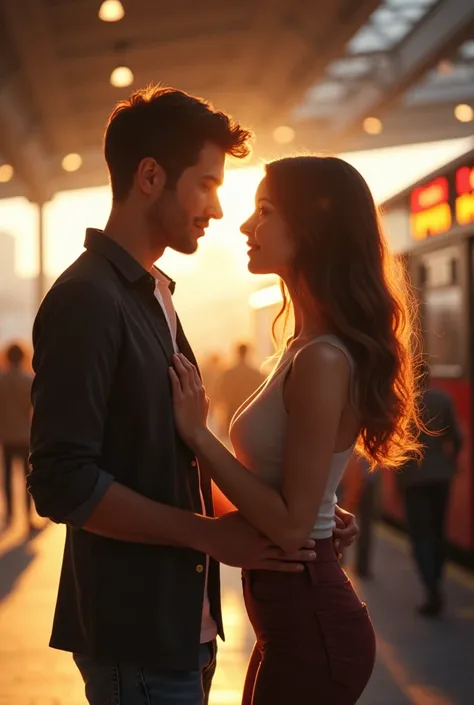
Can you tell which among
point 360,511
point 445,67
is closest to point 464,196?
point 360,511

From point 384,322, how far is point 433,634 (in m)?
4.56

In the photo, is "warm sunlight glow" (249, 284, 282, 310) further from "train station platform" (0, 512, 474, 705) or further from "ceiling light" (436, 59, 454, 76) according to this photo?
"train station platform" (0, 512, 474, 705)

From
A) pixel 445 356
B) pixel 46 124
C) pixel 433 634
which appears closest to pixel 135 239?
pixel 433 634

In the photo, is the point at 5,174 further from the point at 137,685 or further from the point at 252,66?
the point at 137,685

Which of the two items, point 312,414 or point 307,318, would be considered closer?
point 312,414

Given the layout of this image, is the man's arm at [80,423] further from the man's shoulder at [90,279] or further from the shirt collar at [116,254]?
the shirt collar at [116,254]

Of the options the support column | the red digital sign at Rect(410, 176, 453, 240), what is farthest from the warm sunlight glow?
the red digital sign at Rect(410, 176, 453, 240)

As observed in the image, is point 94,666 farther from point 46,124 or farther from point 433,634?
point 46,124

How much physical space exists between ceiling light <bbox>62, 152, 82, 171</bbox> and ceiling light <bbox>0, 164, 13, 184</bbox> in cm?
89

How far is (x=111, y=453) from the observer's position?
7.52ft

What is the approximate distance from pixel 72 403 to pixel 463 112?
17491 mm

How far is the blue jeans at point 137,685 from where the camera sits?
232cm

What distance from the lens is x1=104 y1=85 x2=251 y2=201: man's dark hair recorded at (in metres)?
2.42

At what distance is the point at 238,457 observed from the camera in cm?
255
